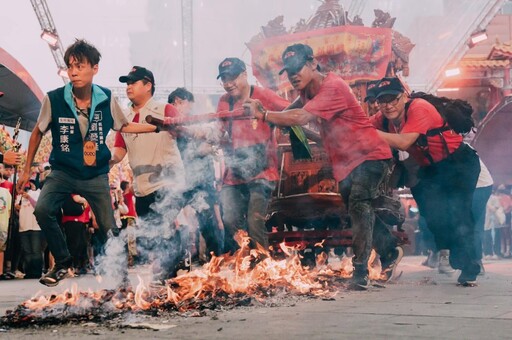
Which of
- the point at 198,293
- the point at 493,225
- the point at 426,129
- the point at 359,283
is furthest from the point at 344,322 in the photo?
the point at 493,225

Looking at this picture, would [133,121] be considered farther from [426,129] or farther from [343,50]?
[343,50]

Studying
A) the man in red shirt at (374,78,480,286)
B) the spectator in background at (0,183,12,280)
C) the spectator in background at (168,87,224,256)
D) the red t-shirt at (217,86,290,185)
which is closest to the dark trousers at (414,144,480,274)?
the man in red shirt at (374,78,480,286)

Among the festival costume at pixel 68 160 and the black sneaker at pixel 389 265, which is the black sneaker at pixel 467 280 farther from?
the festival costume at pixel 68 160

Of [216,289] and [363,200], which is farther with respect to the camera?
[363,200]

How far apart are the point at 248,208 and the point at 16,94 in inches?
386

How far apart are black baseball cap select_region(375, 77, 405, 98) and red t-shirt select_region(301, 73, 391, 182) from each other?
477 mm

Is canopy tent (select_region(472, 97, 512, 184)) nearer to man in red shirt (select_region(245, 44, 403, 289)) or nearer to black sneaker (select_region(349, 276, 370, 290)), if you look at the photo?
man in red shirt (select_region(245, 44, 403, 289))

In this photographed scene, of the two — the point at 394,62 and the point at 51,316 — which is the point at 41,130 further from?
the point at 394,62

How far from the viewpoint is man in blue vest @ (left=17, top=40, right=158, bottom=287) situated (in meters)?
5.18

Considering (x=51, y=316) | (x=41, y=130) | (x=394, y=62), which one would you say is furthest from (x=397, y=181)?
(x=51, y=316)

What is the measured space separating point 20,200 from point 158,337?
27.7 ft

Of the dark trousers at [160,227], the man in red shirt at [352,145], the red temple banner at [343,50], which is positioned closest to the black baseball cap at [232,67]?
the man in red shirt at [352,145]

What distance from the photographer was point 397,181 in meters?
6.89

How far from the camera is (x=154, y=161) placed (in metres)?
6.24
